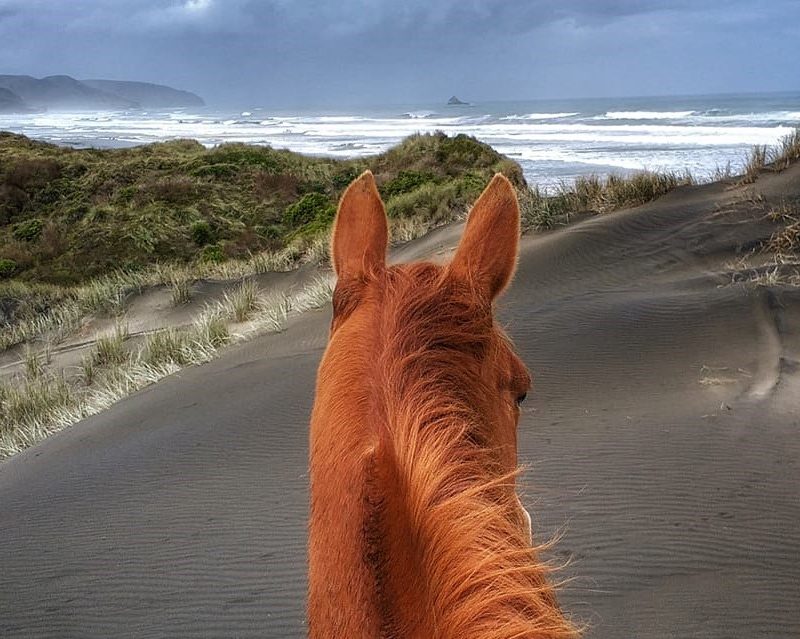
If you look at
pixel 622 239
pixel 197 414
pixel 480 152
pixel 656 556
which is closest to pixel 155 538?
pixel 197 414

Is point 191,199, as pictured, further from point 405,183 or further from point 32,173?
point 405,183

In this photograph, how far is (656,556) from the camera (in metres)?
3.36

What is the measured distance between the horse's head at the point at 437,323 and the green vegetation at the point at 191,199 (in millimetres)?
13460

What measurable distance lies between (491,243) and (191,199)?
23579 millimetres

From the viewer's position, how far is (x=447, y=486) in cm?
104

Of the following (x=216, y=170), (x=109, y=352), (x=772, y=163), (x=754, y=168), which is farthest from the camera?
(x=216, y=170)

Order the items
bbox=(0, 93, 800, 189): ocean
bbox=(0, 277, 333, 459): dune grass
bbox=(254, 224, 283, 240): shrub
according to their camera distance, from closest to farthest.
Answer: bbox=(0, 277, 333, 459): dune grass < bbox=(254, 224, 283, 240): shrub < bbox=(0, 93, 800, 189): ocean

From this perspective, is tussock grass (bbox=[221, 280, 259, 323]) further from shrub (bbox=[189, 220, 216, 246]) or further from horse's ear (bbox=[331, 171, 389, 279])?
shrub (bbox=[189, 220, 216, 246])

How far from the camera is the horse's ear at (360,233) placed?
1.57 meters

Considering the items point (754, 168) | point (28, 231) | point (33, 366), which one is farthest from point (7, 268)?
point (754, 168)

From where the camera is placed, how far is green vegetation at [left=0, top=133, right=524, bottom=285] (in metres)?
18.2

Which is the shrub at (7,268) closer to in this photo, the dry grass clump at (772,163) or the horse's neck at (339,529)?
the dry grass clump at (772,163)

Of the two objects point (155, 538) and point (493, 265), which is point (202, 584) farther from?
point (493, 265)

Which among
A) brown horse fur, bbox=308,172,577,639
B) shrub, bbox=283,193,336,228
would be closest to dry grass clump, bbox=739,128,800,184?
brown horse fur, bbox=308,172,577,639
